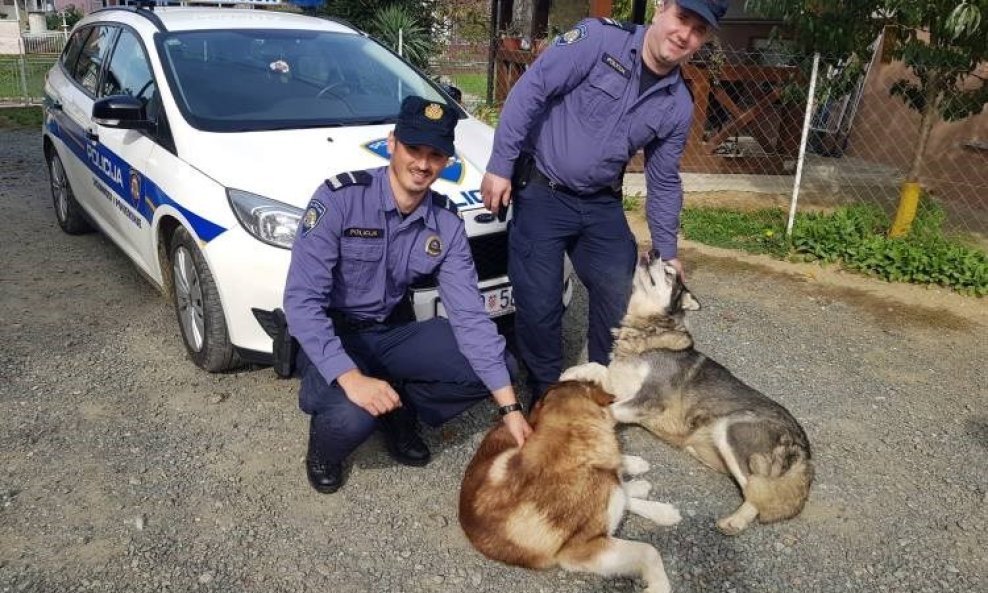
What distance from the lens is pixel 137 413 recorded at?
3424 mm

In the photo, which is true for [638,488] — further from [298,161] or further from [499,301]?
[298,161]

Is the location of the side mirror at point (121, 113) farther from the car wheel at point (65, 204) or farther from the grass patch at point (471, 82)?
the grass patch at point (471, 82)

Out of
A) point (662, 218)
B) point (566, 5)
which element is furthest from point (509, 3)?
Result: point (662, 218)

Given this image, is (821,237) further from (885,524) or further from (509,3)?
(509,3)

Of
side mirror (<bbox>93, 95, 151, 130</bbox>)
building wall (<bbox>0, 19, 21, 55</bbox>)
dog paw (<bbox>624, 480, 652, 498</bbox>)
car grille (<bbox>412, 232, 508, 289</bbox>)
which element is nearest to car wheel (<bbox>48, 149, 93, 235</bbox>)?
side mirror (<bbox>93, 95, 151, 130</bbox>)

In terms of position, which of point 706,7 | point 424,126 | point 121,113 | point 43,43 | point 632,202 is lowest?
point 43,43

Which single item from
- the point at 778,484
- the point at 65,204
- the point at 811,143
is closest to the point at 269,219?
the point at 778,484

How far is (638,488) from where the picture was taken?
3072mm

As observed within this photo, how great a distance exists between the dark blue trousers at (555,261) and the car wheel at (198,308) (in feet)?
4.56

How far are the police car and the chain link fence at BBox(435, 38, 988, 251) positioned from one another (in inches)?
179

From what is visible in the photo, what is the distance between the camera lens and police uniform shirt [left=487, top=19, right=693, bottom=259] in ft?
10.2

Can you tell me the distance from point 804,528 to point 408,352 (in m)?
1.73

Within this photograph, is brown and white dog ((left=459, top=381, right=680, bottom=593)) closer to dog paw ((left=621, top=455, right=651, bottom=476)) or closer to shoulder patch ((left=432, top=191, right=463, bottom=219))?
dog paw ((left=621, top=455, right=651, bottom=476))

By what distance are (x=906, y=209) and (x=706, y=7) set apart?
14.3ft
